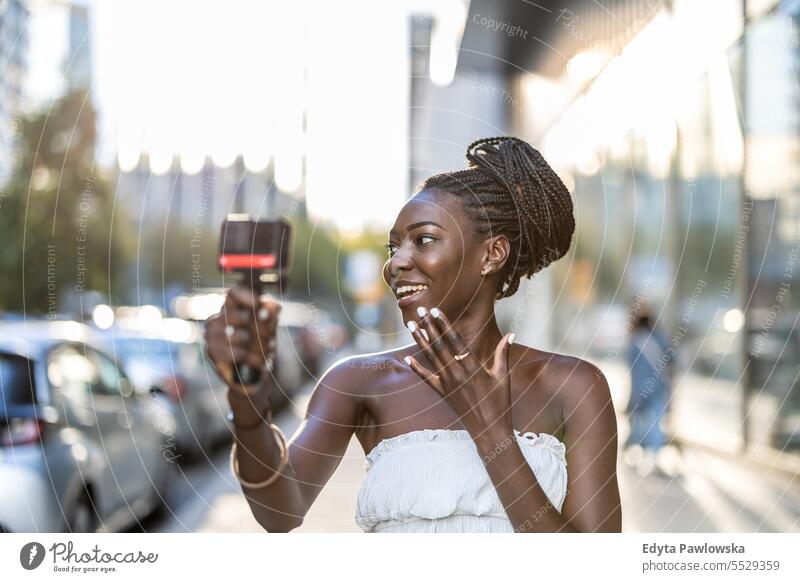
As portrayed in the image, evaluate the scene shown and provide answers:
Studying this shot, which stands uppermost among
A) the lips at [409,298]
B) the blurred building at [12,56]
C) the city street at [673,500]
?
the blurred building at [12,56]

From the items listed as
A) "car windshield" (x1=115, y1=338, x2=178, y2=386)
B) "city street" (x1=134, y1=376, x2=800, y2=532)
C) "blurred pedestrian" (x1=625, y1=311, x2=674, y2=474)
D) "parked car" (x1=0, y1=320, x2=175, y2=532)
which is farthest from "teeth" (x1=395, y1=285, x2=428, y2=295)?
"blurred pedestrian" (x1=625, y1=311, x2=674, y2=474)

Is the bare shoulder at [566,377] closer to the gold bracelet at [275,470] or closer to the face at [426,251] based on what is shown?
the face at [426,251]

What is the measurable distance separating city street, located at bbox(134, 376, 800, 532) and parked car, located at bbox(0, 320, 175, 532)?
1.50ft

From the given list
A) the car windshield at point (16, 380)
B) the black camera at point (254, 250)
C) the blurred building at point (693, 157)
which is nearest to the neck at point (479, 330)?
the black camera at point (254, 250)

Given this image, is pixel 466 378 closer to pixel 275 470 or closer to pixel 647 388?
pixel 275 470

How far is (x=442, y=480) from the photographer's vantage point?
80.0 inches

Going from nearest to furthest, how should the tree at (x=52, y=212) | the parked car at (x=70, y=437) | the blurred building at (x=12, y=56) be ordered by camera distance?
1. the blurred building at (x=12, y=56)
2. the parked car at (x=70, y=437)
3. the tree at (x=52, y=212)

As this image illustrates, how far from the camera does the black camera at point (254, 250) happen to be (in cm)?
182

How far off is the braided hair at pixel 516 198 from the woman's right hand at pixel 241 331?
0.50m

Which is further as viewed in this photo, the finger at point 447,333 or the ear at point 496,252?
the ear at point 496,252

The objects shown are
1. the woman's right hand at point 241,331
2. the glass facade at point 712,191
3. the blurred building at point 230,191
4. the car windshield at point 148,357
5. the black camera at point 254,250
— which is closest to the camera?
the woman's right hand at point 241,331

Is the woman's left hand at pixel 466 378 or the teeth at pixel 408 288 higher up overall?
the teeth at pixel 408 288

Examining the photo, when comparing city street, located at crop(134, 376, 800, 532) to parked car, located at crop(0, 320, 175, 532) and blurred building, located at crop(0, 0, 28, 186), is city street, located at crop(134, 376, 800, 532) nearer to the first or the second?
parked car, located at crop(0, 320, 175, 532)

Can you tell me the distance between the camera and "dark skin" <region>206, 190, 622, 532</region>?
6.21ft
